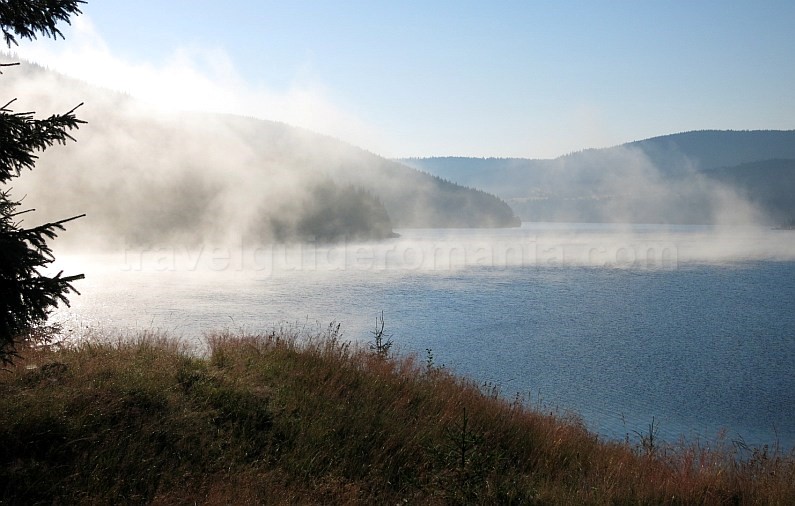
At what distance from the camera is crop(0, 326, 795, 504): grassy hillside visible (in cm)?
726

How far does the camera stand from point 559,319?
1544 inches

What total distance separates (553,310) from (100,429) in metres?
38.5

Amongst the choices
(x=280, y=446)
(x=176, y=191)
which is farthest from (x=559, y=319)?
(x=176, y=191)

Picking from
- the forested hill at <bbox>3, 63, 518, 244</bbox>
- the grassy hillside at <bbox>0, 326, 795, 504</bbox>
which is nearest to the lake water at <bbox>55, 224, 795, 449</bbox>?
the grassy hillside at <bbox>0, 326, 795, 504</bbox>

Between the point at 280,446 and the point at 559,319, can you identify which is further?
the point at 559,319

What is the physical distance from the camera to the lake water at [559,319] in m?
21.4

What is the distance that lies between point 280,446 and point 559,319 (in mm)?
33137

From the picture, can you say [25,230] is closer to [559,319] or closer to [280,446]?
[280,446]

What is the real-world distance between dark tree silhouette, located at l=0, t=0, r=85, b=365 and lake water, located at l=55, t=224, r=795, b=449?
14.0m

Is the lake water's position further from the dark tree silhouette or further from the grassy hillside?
the dark tree silhouette

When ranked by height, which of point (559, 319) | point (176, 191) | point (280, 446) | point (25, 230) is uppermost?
point (176, 191)

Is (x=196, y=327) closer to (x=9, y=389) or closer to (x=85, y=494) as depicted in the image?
(x=9, y=389)

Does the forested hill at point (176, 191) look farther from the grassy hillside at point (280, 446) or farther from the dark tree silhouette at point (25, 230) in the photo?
the dark tree silhouette at point (25, 230)

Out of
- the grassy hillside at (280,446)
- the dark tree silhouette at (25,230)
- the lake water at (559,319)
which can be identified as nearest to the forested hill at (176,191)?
the lake water at (559,319)
